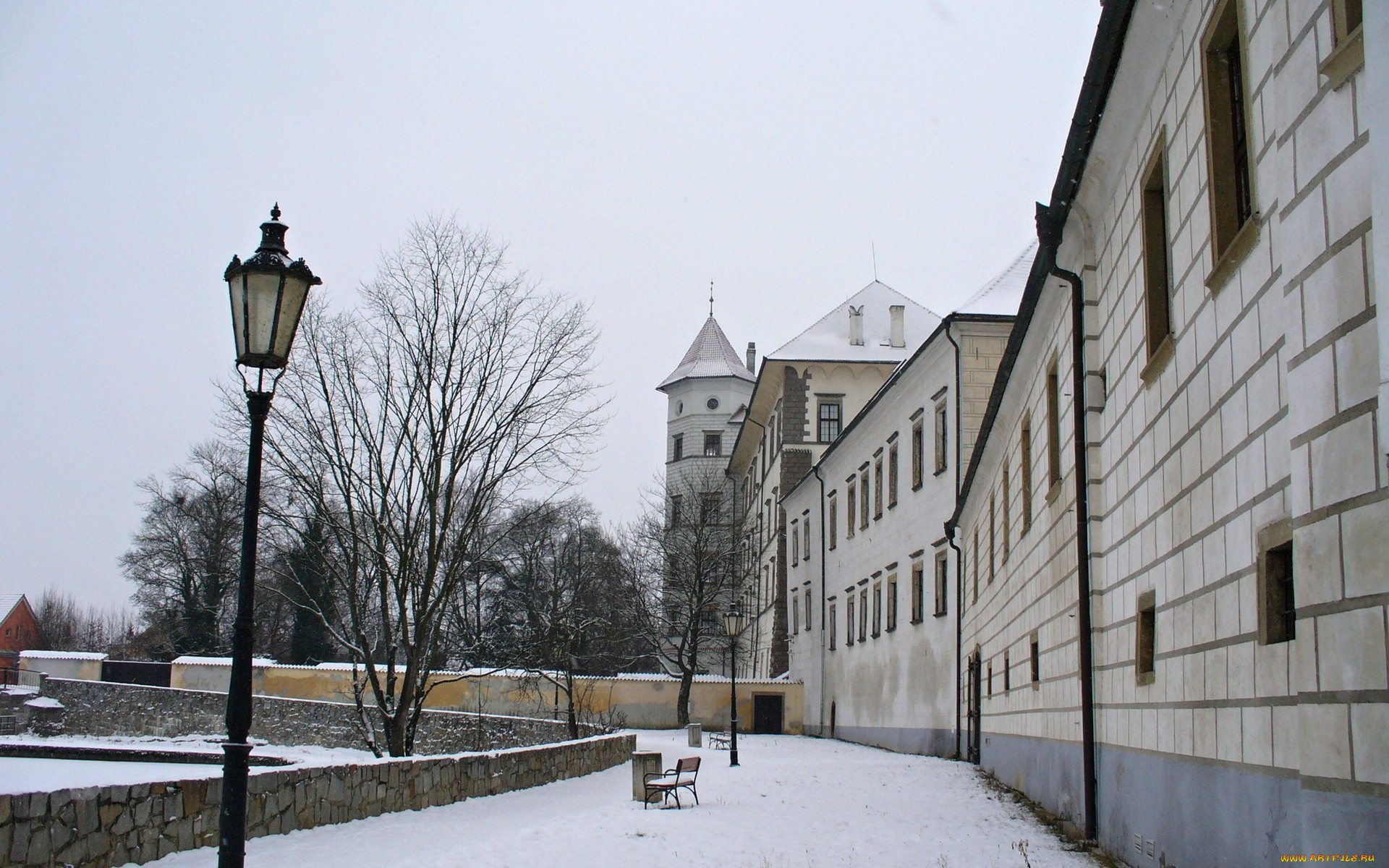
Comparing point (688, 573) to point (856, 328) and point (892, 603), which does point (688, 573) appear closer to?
point (856, 328)

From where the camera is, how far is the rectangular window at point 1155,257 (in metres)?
8.78

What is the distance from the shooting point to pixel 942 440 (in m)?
28.4

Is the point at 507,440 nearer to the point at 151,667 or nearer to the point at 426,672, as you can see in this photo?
the point at 426,672

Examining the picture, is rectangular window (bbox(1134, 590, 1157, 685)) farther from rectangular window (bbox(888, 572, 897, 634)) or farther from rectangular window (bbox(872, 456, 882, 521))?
rectangular window (bbox(872, 456, 882, 521))

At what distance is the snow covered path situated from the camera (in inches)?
424

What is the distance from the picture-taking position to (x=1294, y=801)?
577 centimetres

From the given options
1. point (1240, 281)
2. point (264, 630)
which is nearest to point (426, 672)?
point (1240, 281)

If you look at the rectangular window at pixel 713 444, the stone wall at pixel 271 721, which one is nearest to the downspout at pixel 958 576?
the stone wall at pixel 271 721

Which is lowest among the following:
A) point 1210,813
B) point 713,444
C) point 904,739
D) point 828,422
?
point 904,739

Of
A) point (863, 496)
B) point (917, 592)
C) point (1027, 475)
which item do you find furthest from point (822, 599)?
point (1027, 475)

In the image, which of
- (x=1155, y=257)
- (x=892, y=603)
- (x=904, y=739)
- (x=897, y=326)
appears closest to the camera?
(x=1155, y=257)

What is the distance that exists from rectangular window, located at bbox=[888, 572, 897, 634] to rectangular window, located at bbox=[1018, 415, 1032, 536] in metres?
16.8

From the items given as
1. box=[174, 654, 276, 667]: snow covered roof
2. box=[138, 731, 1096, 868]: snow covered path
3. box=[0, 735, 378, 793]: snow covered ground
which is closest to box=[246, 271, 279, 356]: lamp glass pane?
box=[138, 731, 1096, 868]: snow covered path

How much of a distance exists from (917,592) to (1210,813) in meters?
23.5
